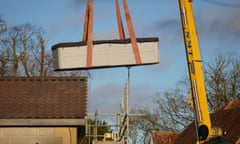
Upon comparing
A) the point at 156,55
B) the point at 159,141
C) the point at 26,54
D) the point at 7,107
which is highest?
the point at 26,54

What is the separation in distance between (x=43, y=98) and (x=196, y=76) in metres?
4.51

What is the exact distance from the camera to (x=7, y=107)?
1452 centimetres

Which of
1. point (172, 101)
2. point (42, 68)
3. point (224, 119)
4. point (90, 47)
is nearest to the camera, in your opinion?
point (90, 47)

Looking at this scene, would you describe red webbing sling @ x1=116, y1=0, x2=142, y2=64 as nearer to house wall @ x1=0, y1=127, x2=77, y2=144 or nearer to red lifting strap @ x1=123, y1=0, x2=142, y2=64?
red lifting strap @ x1=123, y1=0, x2=142, y2=64

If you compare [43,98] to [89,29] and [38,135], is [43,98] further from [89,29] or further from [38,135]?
[89,29]

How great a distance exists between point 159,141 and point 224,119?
11675 millimetres

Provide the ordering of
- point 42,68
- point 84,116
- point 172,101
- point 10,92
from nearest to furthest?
point 84,116
point 10,92
point 42,68
point 172,101

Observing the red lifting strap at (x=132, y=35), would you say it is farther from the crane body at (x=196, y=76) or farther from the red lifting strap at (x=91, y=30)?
the crane body at (x=196, y=76)

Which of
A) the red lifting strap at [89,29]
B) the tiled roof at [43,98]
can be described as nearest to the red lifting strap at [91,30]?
the red lifting strap at [89,29]

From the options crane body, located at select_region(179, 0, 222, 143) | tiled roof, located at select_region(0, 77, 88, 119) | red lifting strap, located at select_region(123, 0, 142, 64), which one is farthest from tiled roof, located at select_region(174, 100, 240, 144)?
red lifting strap, located at select_region(123, 0, 142, 64)

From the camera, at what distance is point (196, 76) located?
14.7 metres

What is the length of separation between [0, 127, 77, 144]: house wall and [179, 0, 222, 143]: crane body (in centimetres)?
354

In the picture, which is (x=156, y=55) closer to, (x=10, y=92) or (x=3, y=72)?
(x=10, y=92)

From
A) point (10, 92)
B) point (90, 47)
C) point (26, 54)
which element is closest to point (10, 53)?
point (26, 54)
